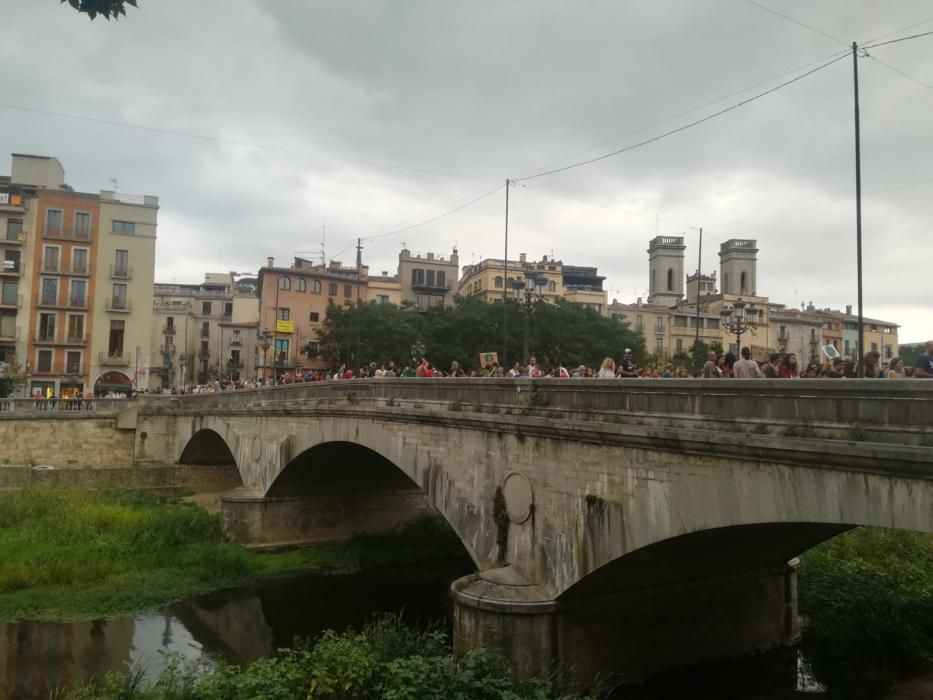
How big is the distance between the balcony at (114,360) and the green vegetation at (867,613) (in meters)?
46.5

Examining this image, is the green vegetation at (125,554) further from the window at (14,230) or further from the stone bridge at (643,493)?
the window at (14,230)

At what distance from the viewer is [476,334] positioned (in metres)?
47.2

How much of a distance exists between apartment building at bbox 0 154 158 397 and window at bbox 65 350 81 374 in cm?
6

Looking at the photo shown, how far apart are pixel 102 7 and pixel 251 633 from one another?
1581 centimetres

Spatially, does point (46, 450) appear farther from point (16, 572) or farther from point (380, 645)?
point (380, 645)

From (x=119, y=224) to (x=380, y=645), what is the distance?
158 ft

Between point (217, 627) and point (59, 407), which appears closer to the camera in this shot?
point (217, 627)

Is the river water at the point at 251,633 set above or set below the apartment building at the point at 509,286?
below

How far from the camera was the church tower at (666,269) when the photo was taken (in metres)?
71.4

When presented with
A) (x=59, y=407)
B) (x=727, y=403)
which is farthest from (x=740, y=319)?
(x=59, y=407)

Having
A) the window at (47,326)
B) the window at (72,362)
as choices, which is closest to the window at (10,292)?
the window at (47,326)

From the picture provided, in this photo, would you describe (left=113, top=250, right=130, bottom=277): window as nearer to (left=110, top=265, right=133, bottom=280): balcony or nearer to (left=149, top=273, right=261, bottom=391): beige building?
(left=110, top=265, right=133, bottom=280): balcony

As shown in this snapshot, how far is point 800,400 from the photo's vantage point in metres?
7.74

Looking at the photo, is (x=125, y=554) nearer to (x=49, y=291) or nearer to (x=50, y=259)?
(x=49, y=291)
